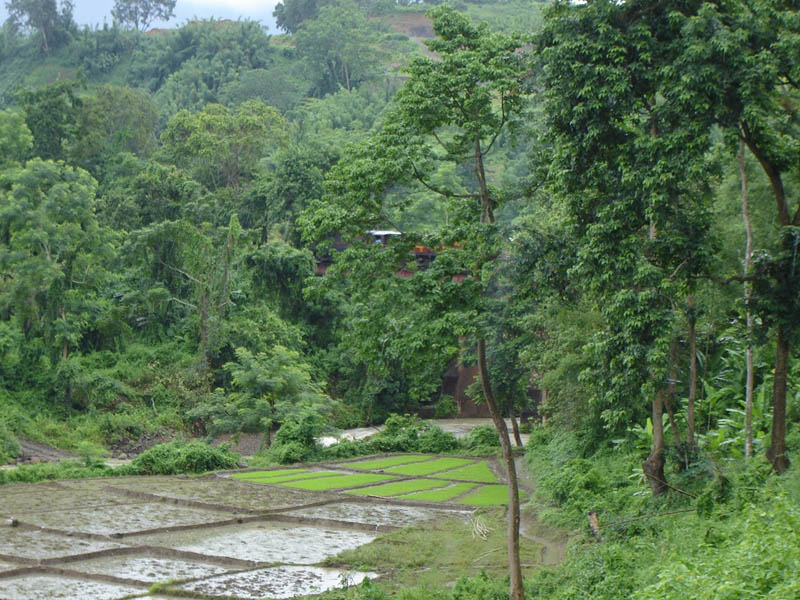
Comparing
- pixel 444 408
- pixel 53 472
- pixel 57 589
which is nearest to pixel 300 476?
pixel 53 472

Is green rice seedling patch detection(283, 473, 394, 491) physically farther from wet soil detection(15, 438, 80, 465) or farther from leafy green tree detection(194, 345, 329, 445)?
wet soil detection(15, 438, 80, 465)

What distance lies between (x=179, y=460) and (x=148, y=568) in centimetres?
1179

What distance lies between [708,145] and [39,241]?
27736 mm

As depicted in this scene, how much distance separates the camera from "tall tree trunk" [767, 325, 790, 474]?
1060 centimetres

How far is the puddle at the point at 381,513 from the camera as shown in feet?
55.3

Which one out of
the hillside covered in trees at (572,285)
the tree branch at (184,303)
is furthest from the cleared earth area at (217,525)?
the tree branch at (184,303)

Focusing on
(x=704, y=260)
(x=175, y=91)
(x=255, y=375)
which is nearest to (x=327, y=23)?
(x=175, y=91)

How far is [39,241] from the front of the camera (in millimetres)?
31172

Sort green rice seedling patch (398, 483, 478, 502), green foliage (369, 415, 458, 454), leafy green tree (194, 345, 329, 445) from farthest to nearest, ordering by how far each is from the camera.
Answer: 1. green foliage (369, 415, 458, 454)
2. leafy green tree (194, 345, 329, 445)
3. green rice seedling patch (398, 483, 478, 502)

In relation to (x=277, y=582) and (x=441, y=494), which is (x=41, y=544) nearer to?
(x=277, y=582)

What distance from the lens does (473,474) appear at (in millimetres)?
23641

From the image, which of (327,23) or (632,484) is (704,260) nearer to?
(632,484)

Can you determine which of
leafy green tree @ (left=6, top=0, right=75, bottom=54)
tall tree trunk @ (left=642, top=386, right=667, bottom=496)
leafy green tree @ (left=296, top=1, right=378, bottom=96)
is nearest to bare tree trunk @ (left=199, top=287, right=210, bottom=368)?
tall tree trunk @ (left=642, top=386, right=667, bottom=496)

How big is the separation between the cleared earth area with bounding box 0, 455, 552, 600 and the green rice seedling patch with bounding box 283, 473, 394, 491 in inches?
1.2
